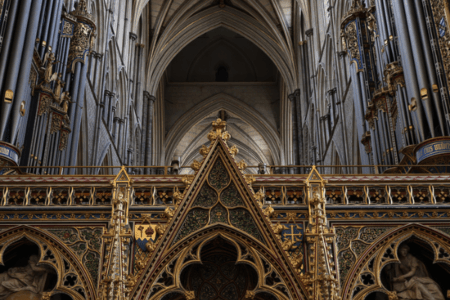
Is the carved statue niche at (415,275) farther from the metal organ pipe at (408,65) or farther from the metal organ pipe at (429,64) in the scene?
the metal organ pipe at (408,65)

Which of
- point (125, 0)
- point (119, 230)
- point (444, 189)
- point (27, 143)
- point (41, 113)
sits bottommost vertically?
point (119, 230)

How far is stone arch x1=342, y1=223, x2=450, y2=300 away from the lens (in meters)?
8.41

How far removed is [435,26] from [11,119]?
902 centimetres

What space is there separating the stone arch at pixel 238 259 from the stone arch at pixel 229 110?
1232 inches

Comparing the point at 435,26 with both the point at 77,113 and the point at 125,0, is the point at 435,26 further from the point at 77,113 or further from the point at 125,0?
the point at 125,0

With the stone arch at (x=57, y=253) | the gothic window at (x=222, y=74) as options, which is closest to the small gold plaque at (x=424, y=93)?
the stone arch at (x=57, y=253)

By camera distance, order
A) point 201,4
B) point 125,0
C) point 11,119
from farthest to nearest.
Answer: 1. point 201,4
2. point 125,0
3. point 11,119

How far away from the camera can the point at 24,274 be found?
8945 mm

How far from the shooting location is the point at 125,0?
27.2 meters

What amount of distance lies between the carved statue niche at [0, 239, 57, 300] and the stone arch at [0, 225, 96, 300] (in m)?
0.16

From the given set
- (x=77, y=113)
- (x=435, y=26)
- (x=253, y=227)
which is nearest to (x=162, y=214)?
(x=253, y=227)

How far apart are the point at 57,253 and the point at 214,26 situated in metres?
A: 28.5

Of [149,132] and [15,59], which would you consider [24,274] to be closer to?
[15,59]

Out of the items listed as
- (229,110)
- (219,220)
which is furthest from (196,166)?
(229,110)
